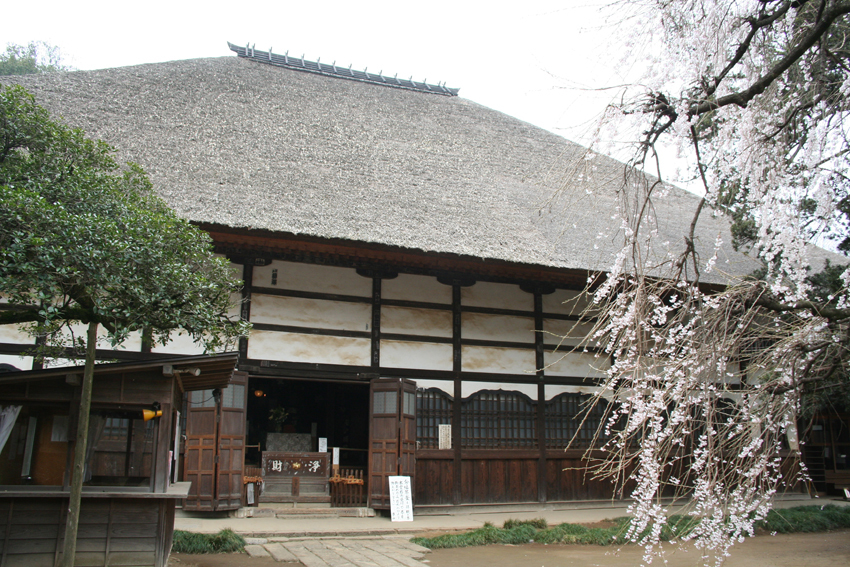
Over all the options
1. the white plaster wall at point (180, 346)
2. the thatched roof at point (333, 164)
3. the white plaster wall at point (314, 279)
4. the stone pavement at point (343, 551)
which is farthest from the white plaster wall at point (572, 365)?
the white plaster wall at point (180, 346)

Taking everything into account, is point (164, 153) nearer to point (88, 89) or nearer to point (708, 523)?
point (88, 89)

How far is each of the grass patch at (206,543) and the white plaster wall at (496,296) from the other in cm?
508

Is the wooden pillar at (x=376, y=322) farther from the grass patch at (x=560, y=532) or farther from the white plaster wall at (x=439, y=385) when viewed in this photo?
the grass patch at (x=560, y=532)

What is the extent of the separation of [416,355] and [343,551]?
11.9ft

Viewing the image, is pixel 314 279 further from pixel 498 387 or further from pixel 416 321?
pixel 498 387

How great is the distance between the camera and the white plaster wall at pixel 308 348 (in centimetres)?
917

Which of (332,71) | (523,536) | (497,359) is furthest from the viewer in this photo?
(332,71)

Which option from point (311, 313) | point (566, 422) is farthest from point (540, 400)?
point (311, 313)

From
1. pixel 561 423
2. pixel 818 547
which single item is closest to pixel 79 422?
pixel 561 423

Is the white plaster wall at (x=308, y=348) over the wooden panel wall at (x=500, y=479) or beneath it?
over

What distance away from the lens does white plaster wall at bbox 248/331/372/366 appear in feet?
30.1

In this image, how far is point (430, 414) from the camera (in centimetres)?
1002

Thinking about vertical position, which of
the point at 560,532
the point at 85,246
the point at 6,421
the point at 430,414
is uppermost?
the point at 85,246

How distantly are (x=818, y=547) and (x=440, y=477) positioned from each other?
501 cm
